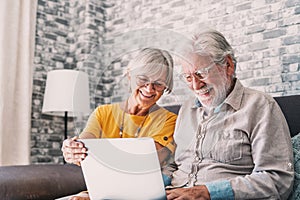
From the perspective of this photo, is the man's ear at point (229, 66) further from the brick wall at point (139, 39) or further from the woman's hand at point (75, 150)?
the woman's hand at point (75, 150)

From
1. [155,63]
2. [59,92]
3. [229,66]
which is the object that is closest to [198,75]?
[155,63]

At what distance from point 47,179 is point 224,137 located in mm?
813

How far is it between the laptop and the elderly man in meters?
0.10

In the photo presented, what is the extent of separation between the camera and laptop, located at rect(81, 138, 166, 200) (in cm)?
114

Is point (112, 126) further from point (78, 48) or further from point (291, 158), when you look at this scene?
point (78, 48)

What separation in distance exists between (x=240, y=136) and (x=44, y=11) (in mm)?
2486

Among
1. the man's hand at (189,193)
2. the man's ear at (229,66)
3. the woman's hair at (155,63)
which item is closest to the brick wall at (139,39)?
the woman's hair at (155,63)

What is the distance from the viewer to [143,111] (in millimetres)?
1149

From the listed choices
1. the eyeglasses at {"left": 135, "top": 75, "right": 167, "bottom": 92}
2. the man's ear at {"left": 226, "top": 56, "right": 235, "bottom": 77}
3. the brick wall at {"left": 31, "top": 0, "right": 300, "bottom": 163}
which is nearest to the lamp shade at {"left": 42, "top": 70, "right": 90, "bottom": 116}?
the brick wall at {"left": 31, "top": 0, "right": 300, "bottom": 163}

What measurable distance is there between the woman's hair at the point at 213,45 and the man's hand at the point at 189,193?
1.35ft

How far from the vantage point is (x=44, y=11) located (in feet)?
11.4

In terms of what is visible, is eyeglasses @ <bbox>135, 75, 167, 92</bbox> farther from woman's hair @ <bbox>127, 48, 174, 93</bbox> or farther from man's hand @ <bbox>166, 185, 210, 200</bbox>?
man's hand @ <bbox>166, 185, 210, 200</bbox>

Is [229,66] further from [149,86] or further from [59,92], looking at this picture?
[59,92]

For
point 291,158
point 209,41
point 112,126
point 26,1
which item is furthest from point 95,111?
point 26,1
